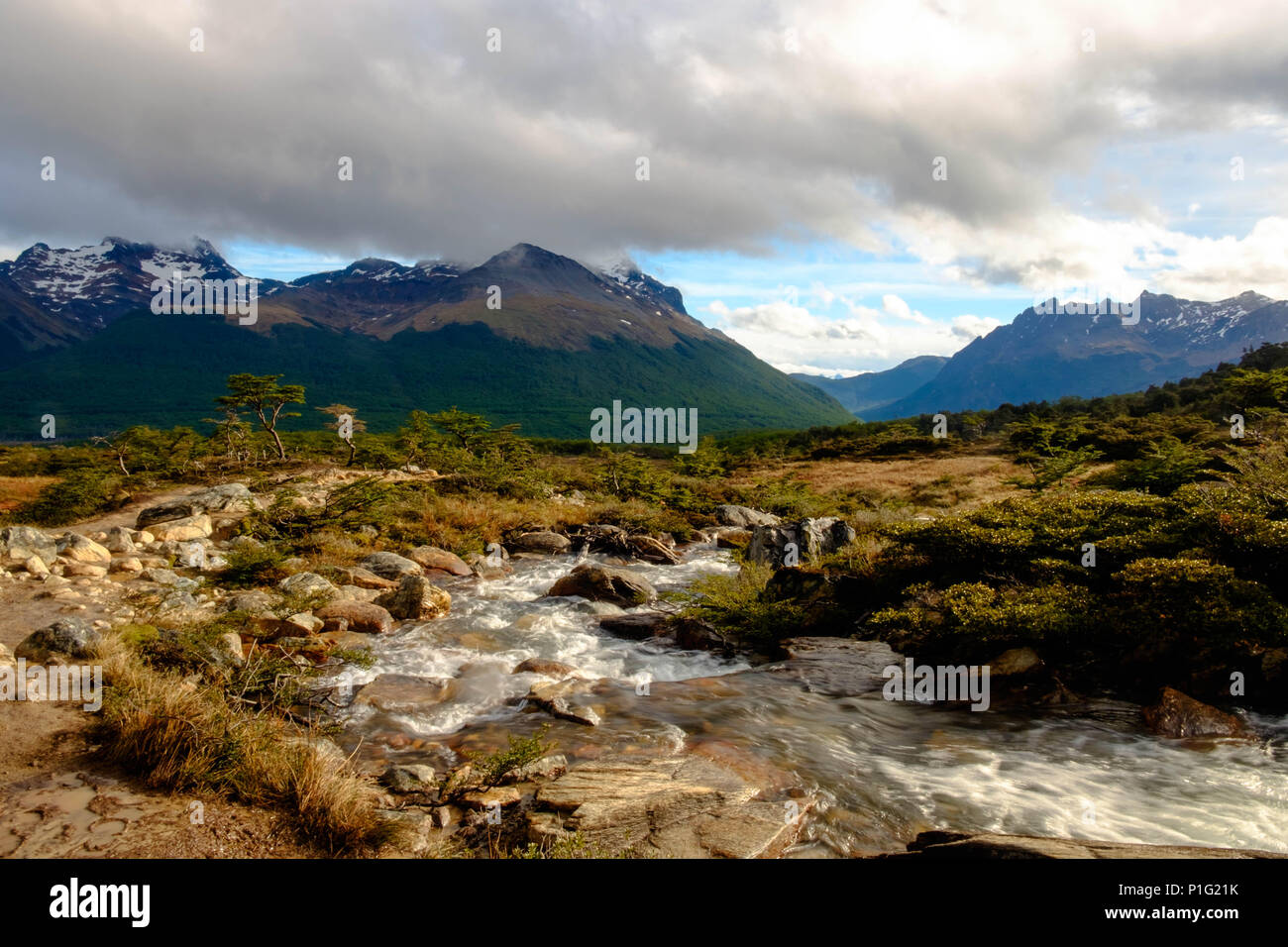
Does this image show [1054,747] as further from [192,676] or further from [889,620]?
[192,676]

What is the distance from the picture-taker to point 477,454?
1211 inches

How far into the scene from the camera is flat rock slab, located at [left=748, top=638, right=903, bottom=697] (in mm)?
9562

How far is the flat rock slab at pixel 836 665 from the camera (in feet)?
31.4

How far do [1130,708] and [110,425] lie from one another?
216423 millimetres

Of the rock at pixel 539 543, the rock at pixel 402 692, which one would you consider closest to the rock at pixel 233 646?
the rock at pixel 402 692

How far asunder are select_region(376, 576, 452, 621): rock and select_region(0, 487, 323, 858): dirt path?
682 cm

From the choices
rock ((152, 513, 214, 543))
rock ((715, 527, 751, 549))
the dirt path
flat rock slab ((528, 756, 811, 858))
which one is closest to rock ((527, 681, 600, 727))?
flat rock slab ((528, 756, 811, 858))

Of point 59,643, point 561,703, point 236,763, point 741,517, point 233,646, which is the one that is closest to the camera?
point 236,763

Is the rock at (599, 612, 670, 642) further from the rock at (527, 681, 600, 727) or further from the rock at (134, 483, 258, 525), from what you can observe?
the rock at (134, 483, 258, 525)

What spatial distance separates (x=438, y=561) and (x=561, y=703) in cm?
936

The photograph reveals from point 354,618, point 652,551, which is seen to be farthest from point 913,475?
point 354,618

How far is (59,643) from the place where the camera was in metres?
7.54

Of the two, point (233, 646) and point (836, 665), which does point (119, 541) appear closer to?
point (233, 646)
